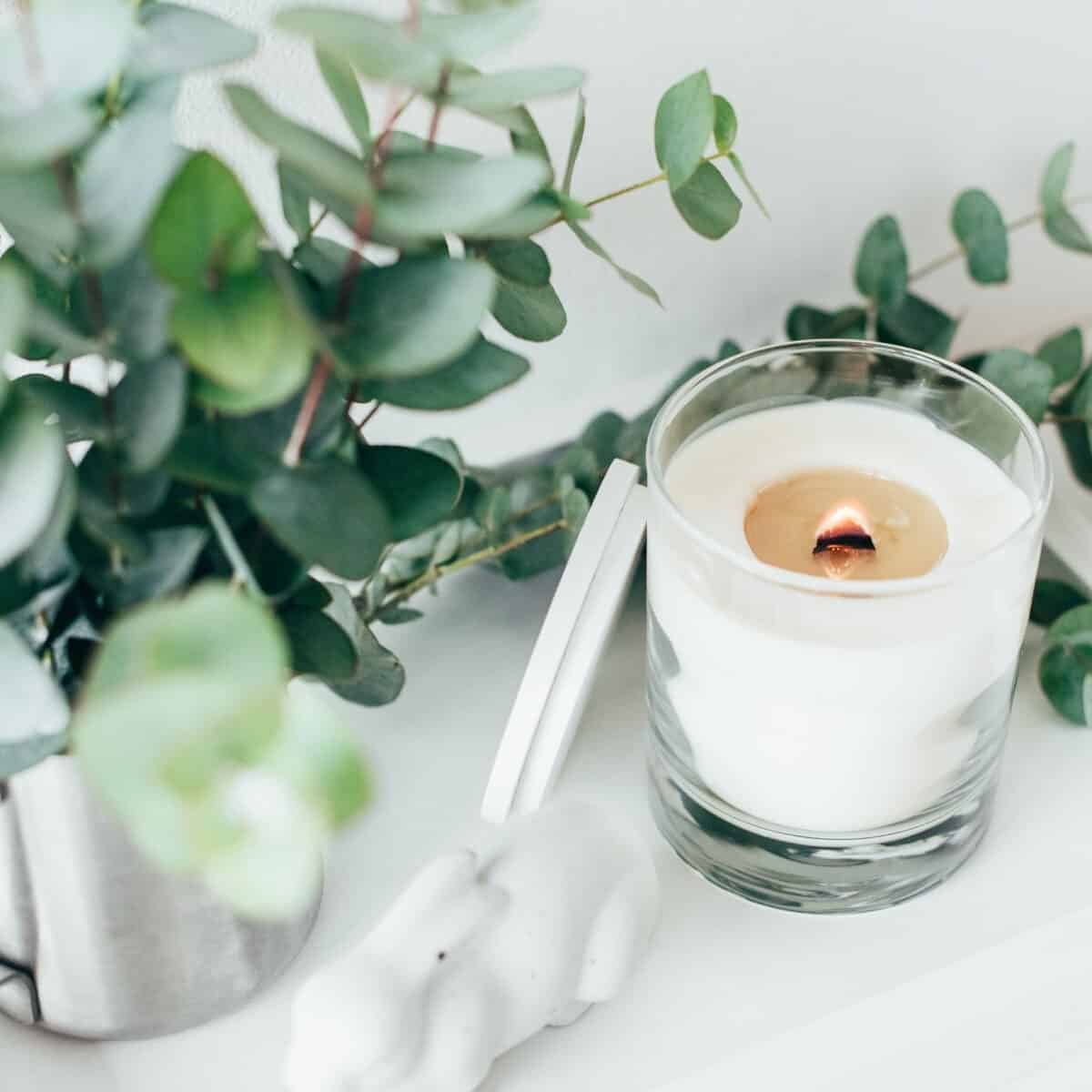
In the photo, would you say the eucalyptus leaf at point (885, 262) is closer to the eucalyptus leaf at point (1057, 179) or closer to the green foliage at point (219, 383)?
the eucalyptus leaf at point (1057, 179)

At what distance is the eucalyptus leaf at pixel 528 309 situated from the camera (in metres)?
0.32

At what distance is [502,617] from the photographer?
0.49 m

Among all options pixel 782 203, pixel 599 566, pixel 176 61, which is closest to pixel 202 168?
pixel 176 61

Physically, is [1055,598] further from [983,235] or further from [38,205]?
[38,205]

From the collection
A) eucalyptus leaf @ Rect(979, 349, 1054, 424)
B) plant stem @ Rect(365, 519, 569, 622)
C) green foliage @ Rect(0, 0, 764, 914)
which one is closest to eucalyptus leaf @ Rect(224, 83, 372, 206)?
green foliage @ Rect(0, 0, 764, 914)

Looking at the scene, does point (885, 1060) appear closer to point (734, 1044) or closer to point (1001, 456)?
point (734, 1044)

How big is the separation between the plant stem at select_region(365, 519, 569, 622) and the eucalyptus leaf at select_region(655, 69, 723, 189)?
0.14 m

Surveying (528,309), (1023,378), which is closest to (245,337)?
(528,309)

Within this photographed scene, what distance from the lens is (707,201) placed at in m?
0.35

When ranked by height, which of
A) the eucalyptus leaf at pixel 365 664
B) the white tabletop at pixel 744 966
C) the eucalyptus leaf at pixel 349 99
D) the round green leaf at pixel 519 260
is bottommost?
the white tabletop at pixel 744 966

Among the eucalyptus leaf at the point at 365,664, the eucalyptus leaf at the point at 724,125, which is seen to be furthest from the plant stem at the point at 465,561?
the eucalyptus leaf at the point at 724,125

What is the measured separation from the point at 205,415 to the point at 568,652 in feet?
0.54

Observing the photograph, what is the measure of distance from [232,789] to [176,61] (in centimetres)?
11

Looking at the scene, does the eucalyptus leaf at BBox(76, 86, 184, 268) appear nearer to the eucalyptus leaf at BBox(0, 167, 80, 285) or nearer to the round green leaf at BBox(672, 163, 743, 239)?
the eucalyptus leaf at BBox(0, 167, 80, 285)
